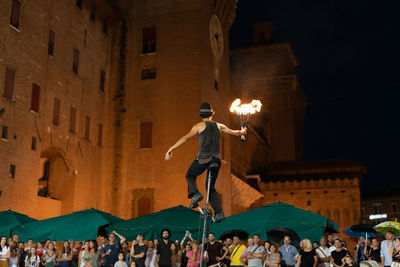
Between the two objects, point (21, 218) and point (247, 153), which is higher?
point (247, 153)

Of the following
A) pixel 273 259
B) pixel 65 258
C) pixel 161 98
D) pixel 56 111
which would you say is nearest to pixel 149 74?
pixel 161 98

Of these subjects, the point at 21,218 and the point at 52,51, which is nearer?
the point at 21,218

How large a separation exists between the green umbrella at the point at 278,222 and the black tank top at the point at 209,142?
832 cm

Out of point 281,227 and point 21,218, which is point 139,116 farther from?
point 281,227

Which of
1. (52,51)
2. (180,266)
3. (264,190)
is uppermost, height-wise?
(52,51)

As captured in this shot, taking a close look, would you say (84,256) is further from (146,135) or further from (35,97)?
(146,135)

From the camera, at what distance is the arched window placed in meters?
31.5

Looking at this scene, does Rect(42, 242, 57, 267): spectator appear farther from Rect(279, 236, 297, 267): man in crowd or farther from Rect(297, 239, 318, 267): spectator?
Rect(297, 239, 318, 267): spectator

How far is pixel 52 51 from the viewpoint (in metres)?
27.6

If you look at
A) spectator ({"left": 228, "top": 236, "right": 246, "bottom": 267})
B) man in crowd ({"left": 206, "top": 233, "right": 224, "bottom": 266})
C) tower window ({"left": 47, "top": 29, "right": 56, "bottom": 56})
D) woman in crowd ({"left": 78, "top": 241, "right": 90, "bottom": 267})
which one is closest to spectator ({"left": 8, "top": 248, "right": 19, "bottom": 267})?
woman in crowd ({"left": 78, "top": 241, "right": 90, "bottom": 267})

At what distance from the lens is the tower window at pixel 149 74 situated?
3306 cm

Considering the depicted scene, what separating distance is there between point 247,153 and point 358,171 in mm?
9426

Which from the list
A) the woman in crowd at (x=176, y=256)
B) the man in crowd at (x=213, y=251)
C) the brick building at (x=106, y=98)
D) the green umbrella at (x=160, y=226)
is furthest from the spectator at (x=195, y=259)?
the brick building at (x=106, y=98)

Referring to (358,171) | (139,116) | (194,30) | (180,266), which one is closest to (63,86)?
(139,116)
